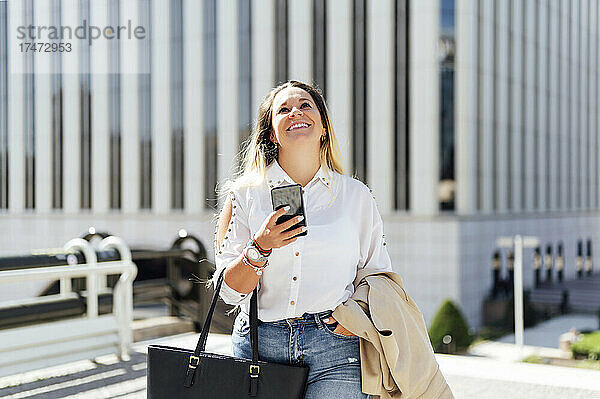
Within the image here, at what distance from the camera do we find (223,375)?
8.54 feet

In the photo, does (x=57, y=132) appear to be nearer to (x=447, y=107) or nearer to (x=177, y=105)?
(x=177, y=105)

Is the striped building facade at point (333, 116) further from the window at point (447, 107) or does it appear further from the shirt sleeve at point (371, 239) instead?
the shirt sleeve at point (371, 239)

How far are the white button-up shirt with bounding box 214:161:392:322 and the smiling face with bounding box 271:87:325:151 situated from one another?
113mm

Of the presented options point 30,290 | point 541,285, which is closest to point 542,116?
point 541,285

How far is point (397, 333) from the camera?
2672mm

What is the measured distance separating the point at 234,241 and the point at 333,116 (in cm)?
2375

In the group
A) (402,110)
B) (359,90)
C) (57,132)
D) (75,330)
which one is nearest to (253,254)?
(75,330)

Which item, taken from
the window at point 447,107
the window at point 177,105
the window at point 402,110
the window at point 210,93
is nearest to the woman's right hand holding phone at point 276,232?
the window at point 402,110

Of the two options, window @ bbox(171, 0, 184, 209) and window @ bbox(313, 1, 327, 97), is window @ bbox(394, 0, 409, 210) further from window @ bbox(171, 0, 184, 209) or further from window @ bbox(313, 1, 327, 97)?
window @ bbox(171, 0, 184, 209)

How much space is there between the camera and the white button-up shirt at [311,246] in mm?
2613

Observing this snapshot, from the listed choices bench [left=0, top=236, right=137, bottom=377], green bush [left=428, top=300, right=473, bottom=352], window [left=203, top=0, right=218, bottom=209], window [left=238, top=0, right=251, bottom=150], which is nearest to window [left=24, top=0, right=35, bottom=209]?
window [left=203, top=0, right=218, bottom=209]

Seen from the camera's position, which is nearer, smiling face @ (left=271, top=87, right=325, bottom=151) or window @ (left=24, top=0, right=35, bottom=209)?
smiling face @ (left=271, top=87, right=325, bottom=151)

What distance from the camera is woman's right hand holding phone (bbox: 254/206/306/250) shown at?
7.95 feet

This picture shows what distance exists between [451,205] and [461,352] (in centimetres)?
616
